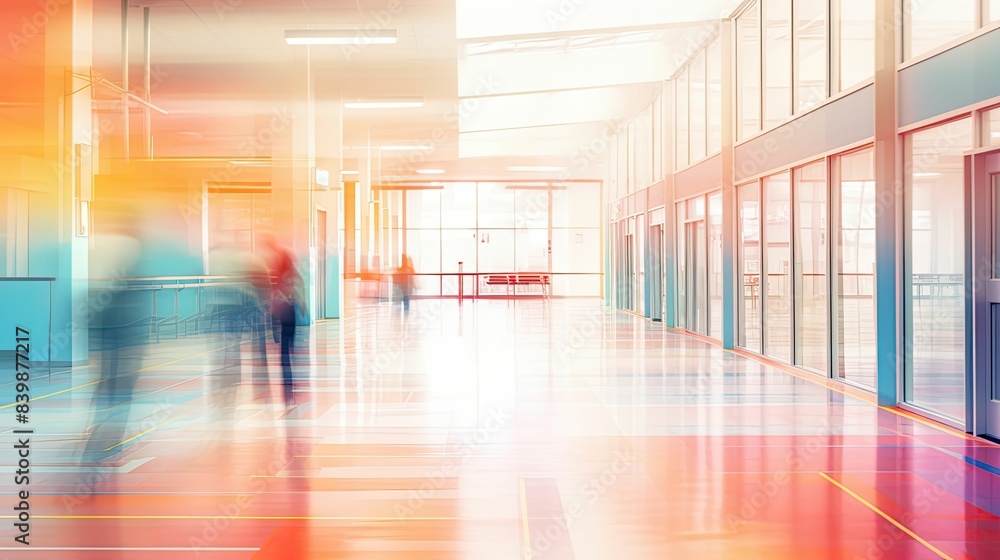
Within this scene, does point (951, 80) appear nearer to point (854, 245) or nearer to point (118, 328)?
point (854, 245)

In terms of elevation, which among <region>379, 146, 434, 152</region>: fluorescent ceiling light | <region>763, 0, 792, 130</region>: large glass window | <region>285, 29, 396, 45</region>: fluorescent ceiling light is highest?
<region>379, 146, 434, 152</region>: fluorescent ceiling light

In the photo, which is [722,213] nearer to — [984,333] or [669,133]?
[669,133]

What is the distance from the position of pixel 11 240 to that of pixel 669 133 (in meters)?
14.8

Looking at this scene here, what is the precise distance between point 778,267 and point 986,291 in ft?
15.0

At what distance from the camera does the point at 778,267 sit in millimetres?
10258

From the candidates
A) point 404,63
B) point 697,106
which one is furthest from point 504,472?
point 404,63

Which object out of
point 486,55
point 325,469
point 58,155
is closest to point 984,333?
point 325,469

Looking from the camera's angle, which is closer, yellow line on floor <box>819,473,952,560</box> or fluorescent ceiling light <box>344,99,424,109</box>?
yellow line on floor <box>819,473,952,560</box>

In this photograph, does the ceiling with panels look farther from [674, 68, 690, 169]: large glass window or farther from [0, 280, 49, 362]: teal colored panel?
[0, 280, 49, 362]: teal colored panel

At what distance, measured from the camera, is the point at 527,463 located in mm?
5180

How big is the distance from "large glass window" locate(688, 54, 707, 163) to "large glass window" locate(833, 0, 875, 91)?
508 cm

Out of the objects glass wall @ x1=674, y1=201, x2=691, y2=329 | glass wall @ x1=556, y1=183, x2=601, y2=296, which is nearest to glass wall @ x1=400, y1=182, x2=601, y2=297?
glass wall @ x1=556, y1=183, x2=601, y2=296

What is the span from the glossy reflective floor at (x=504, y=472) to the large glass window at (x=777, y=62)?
11.4 ft

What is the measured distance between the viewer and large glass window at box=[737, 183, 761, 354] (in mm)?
10867
